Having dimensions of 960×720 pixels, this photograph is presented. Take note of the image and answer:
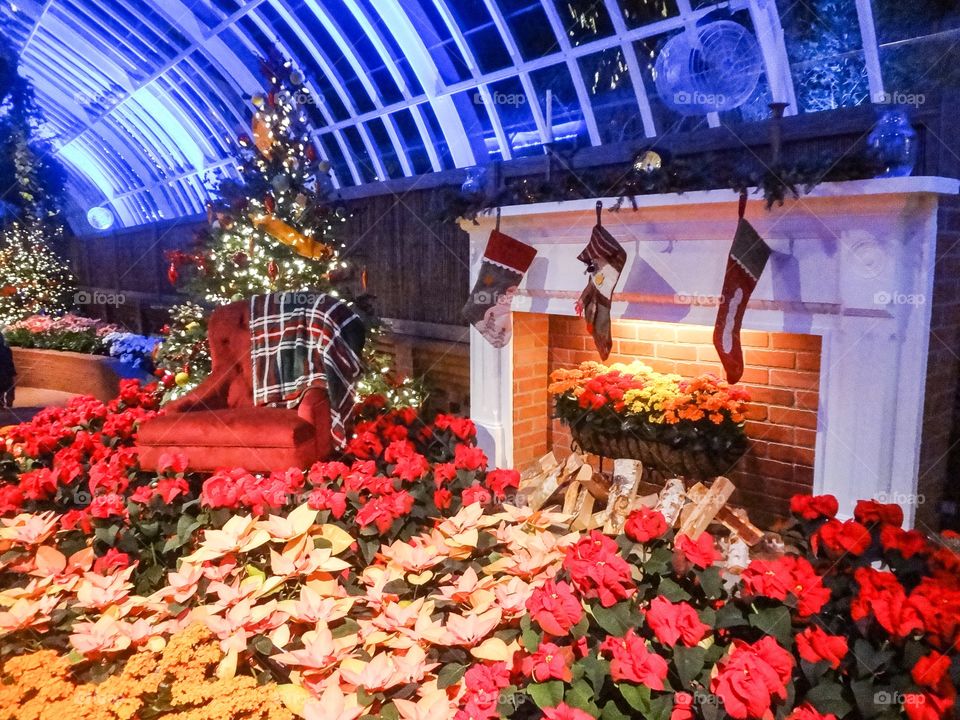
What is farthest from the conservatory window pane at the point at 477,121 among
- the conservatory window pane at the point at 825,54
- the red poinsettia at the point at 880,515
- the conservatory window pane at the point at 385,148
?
the red poinsettia at the point at 880,515

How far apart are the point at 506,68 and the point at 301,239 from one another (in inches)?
87.6

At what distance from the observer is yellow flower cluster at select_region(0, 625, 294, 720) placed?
1.73 metres

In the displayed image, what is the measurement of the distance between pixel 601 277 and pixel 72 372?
21.7 feet

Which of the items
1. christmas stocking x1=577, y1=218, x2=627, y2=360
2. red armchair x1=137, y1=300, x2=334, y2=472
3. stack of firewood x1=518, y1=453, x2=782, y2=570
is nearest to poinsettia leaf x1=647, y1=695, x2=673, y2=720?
stack of firewood x1=518, y1=453, x2=782, y2=570

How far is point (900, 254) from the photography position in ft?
9.19

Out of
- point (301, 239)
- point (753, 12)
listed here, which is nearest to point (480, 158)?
point (301, 239)

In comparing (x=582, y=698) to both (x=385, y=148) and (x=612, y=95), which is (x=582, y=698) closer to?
(x=612, y=95)

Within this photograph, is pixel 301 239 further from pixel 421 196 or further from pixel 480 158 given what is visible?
pixel 480 158

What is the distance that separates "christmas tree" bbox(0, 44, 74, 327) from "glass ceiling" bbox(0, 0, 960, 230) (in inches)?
49.1

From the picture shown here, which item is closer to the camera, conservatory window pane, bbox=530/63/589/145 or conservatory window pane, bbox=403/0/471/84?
conservatory window pane, bbox=530/63/589/145

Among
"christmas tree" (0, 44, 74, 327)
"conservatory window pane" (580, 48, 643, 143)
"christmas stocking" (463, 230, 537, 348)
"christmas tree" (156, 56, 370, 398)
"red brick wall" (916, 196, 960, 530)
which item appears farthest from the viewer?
"christmas tree" (0, 44, 74, 327)

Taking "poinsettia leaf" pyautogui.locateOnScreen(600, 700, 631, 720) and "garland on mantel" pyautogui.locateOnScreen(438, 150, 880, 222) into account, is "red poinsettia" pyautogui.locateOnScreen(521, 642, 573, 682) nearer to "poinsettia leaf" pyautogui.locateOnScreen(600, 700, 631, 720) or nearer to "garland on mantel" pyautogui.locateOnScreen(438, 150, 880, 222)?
"poinsettia leaf" pyautogui.locateOnScreen(600, 700, 631, 720)

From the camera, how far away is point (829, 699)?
4.99ft

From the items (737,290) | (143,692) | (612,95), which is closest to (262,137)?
(612,95)
